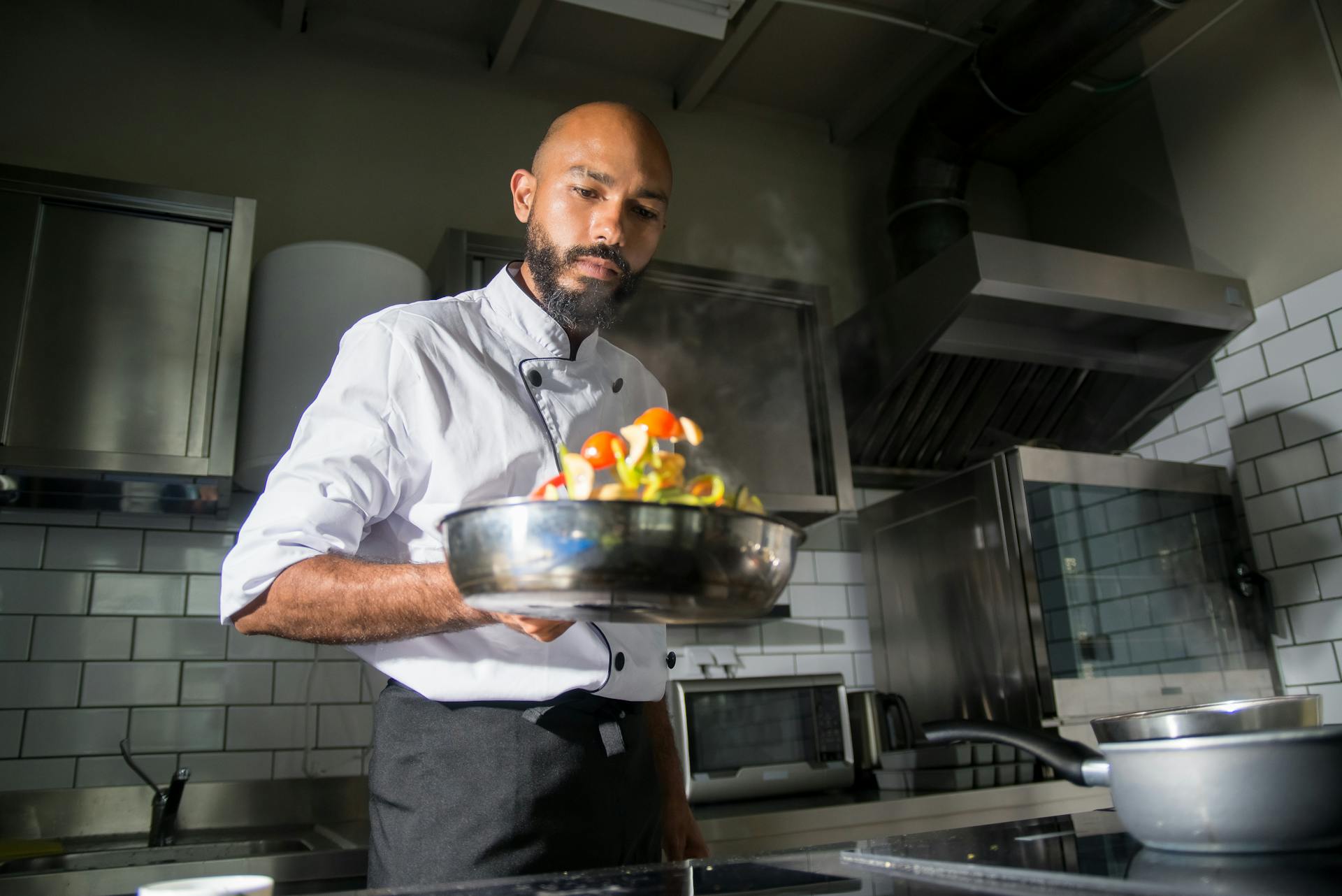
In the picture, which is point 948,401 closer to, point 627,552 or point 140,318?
point 140,318

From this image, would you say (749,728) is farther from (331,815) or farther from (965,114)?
(965,114)

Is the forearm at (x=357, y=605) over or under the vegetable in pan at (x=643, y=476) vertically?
under

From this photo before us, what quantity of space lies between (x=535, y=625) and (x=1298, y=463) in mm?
2667

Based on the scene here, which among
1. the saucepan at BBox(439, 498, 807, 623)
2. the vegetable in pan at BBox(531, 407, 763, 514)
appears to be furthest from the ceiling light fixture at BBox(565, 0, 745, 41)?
the saucepan at BBox(439, 498, 807, 623)

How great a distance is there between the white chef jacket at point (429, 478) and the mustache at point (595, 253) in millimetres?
139

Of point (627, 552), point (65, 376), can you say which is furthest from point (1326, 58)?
point (65, 376)

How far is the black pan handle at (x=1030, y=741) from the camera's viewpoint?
0.85 meters

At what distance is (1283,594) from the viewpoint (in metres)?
2.78

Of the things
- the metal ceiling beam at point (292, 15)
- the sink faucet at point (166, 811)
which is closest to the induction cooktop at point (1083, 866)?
the sink faucet at point (166, 811)

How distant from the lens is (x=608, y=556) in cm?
63

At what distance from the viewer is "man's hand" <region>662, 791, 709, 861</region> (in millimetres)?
1354

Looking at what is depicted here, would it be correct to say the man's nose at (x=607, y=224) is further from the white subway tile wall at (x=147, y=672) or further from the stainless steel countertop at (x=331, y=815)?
the white subway tile wall at (x=147, y=672)

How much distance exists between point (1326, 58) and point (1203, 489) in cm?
124

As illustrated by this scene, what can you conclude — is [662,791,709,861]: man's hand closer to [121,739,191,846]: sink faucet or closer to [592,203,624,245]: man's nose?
[592,203,624,245]: man's nose
